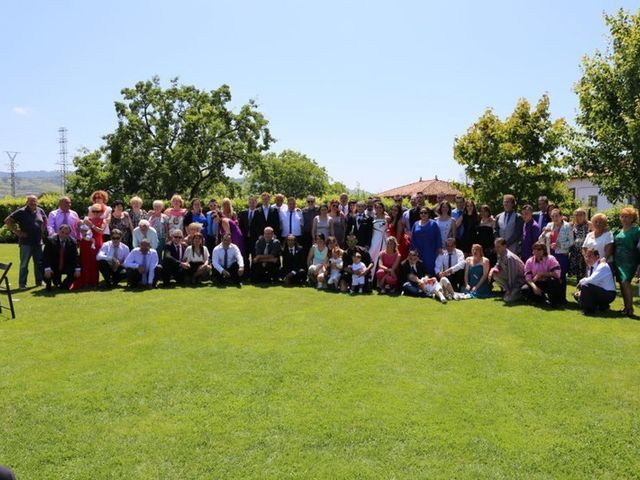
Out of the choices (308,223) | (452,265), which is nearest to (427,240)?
(452,265)

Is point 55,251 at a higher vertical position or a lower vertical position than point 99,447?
higher

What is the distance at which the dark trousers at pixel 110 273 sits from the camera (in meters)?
10.8

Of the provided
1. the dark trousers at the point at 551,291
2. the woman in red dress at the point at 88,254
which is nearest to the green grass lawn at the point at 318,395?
the dark trousers at the point at 551,291

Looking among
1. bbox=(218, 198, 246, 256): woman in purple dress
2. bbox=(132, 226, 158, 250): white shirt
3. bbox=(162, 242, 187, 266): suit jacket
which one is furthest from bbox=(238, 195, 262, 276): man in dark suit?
bbox=(132, 226, 158, 250): white shirt

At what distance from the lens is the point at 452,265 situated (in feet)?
33.8

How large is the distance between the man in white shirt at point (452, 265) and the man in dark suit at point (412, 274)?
326 millimetres

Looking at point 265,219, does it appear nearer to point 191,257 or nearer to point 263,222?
point 263,222

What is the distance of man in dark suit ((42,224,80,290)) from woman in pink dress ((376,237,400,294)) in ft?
19.6

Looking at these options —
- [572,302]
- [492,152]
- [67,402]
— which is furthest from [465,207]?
[492,152]

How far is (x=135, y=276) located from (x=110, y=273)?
1.94 feet

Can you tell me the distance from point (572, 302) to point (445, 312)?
2.57 metres

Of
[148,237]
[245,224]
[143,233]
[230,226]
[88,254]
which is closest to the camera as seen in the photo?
[88,254]

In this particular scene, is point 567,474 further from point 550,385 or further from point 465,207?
point 465,207

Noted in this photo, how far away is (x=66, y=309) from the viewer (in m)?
8.62
